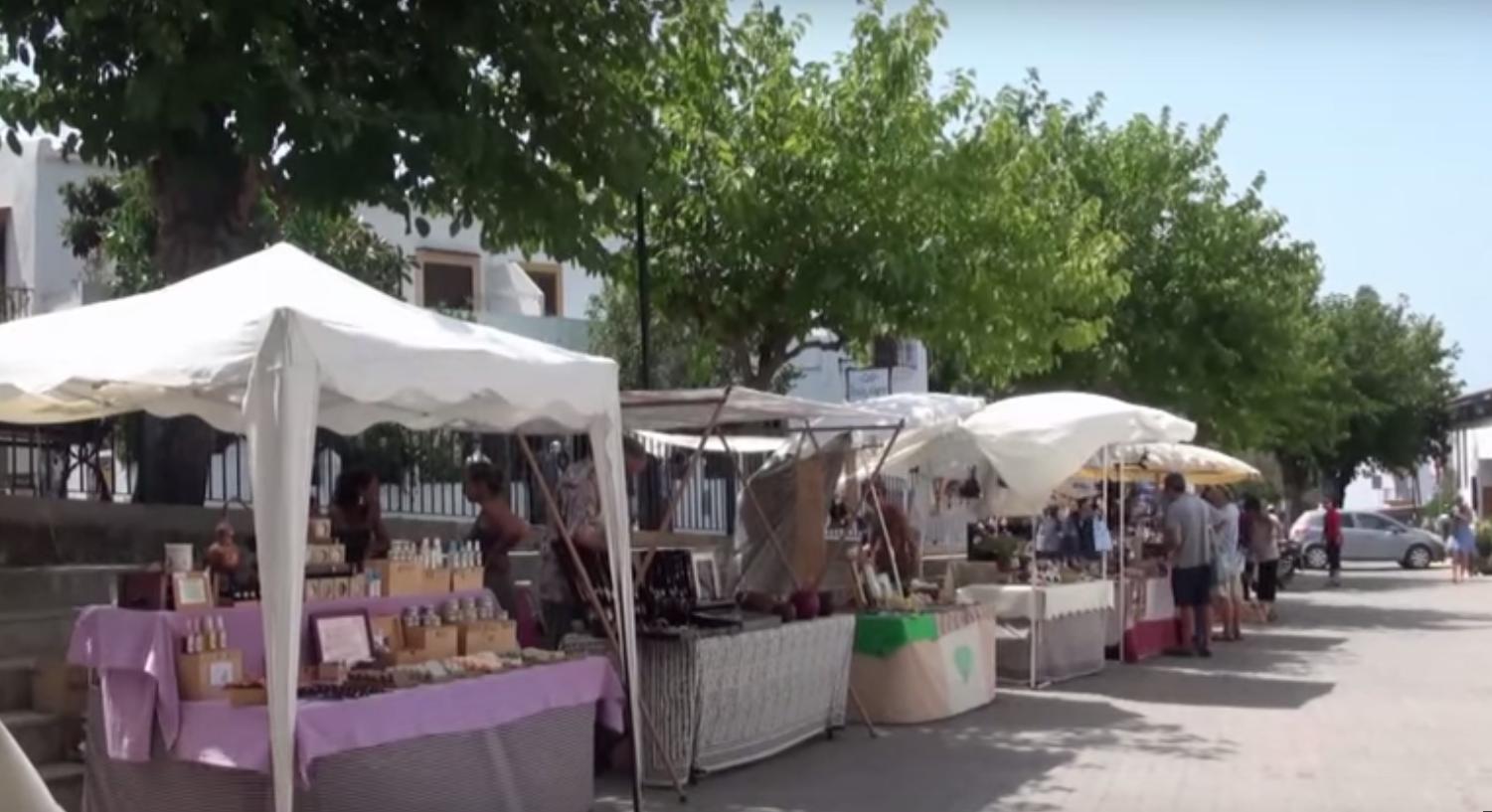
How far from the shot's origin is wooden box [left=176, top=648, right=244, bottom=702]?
7.41 m

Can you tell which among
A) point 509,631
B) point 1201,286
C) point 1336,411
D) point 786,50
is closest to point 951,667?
point 509,631

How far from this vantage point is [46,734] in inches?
351

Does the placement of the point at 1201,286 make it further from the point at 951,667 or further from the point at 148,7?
the point at 148,7

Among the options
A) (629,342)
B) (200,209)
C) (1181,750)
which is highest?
(629,342)

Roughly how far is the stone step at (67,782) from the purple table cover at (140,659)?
1.12 meters

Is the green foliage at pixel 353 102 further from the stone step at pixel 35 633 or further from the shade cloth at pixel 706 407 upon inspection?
the stone step at pixel 35 633

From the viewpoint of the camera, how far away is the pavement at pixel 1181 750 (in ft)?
32.1

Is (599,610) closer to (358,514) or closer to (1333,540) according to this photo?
(358,514)

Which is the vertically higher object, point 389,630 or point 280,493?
point 280,493

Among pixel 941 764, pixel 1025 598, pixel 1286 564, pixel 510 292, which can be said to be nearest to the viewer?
pixel 941 764

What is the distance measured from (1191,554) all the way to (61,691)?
1189 centimetres

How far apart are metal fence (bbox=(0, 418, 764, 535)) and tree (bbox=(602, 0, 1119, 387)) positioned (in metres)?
1.56

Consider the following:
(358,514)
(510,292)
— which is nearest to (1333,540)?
(510,292)

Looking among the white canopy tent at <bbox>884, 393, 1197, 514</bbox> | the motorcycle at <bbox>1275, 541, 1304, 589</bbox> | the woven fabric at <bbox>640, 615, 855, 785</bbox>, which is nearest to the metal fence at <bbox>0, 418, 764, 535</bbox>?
the white canopy tent at <bbox>884, 393, 1197, 514</bbox>
